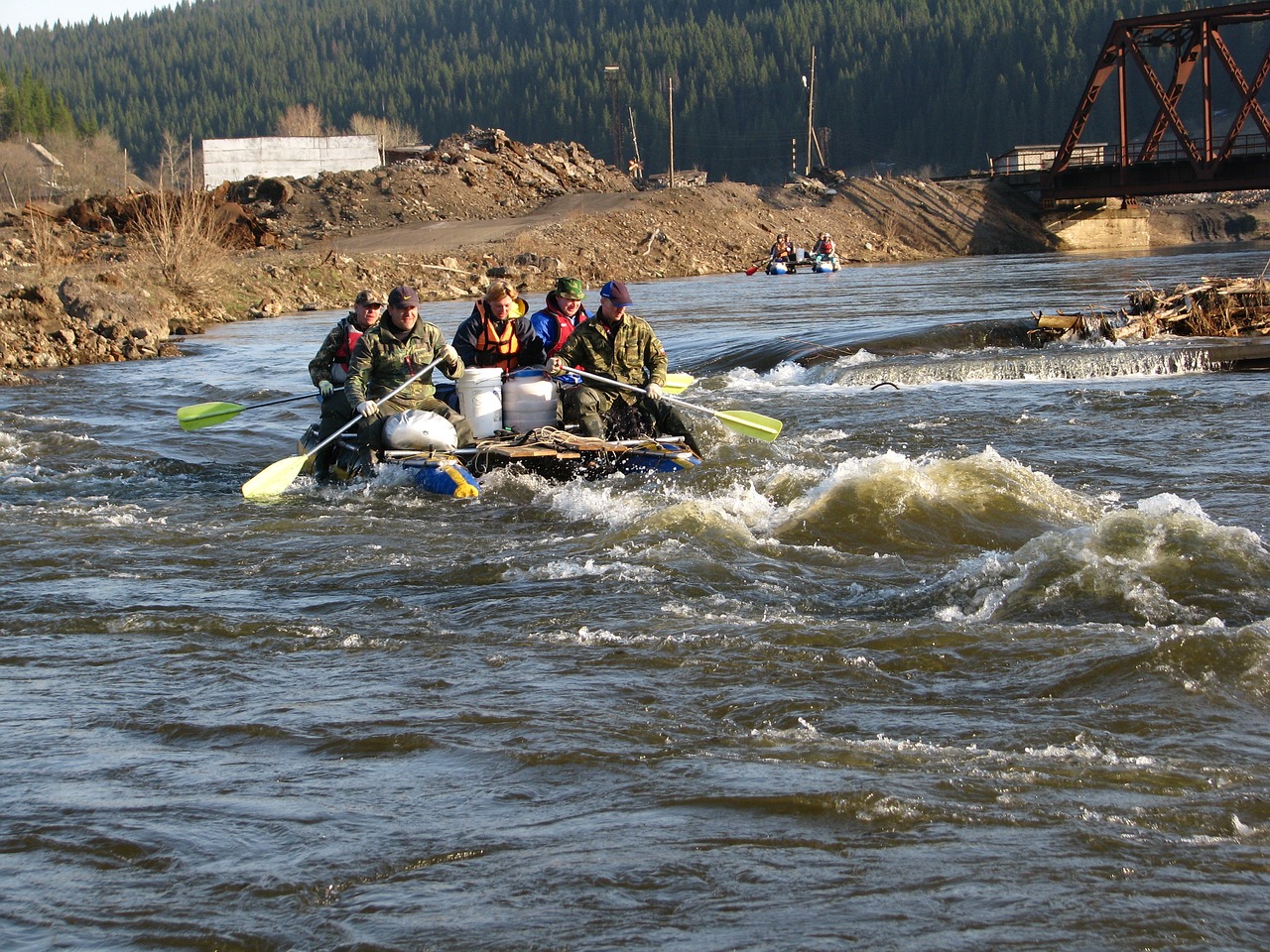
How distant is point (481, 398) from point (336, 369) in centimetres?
165

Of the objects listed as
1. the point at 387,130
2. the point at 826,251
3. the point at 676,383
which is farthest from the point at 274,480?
the point at 387,130

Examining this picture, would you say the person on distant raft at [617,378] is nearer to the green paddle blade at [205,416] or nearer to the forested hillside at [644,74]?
the green paddle blade at [205,416]

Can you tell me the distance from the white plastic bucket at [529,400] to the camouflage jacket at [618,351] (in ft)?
1.00

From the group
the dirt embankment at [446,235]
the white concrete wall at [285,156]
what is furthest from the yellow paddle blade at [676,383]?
the white concrete wall at [285,156]

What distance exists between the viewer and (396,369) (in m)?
12.0

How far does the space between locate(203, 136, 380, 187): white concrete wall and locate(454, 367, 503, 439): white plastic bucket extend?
70331 millimetres

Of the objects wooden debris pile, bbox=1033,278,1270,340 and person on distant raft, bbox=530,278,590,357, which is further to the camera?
wooden debris pile, bbox=1033,278,1270,340

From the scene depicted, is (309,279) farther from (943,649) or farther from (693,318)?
(943,649)

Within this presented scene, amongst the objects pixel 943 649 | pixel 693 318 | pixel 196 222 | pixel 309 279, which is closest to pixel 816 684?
pixel 943 649

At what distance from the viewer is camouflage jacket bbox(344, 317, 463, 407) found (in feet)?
38.8

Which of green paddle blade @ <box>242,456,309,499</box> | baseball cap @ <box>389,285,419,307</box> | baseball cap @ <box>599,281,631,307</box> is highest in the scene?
baseball cap @ <box>389,285,419,307</box>

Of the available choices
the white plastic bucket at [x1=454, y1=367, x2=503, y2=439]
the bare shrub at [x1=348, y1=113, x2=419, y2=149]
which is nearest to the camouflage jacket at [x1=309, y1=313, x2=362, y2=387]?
the white plastic bucket at [x1=454, y1=367, x2=503, y2=439]

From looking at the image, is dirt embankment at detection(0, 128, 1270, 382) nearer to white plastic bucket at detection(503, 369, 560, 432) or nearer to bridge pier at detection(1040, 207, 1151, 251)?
bridge pier at detection(1040, 207, 1151, 251)

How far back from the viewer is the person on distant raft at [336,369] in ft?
40.5
